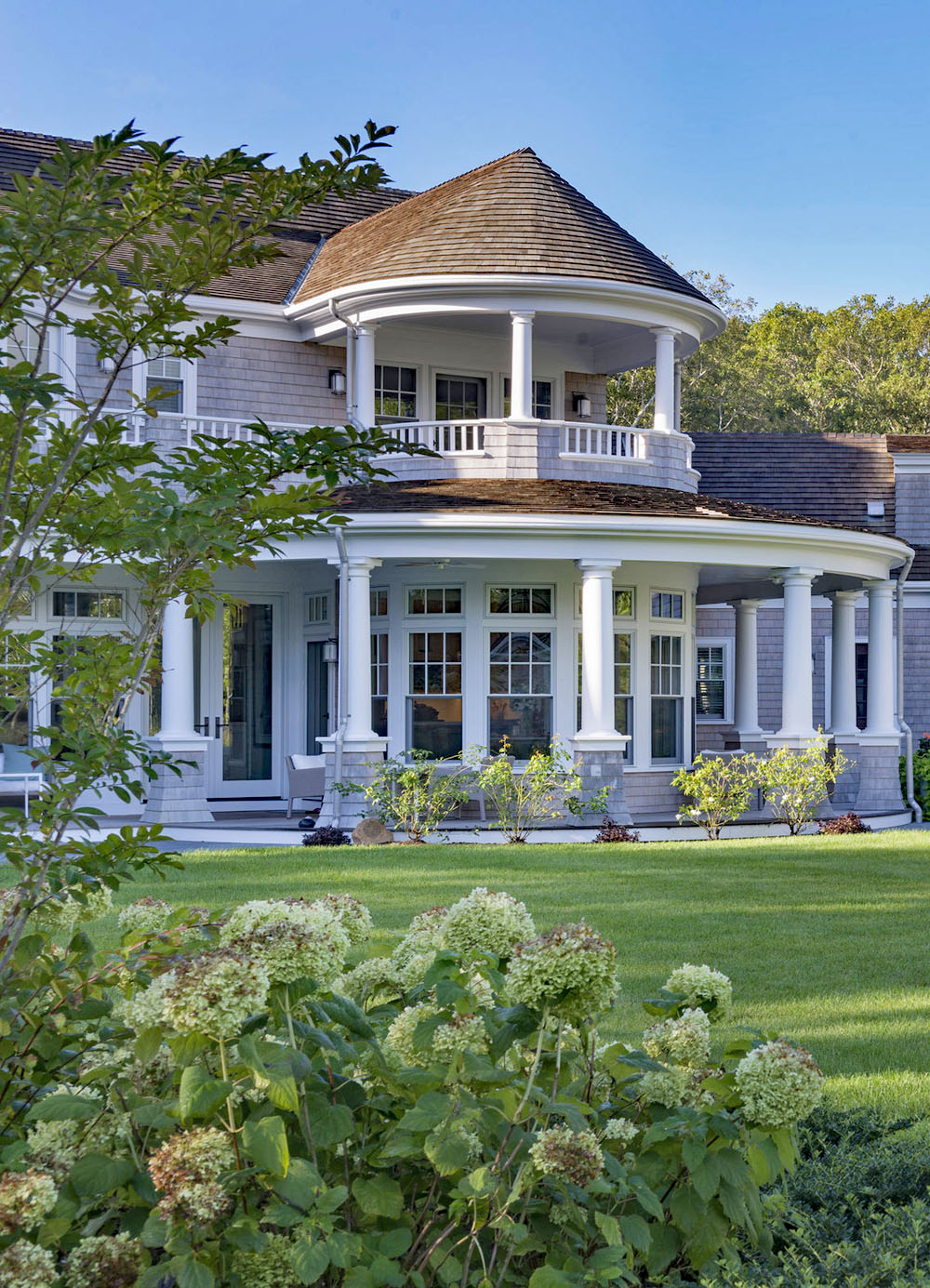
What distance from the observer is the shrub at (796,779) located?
628 inches

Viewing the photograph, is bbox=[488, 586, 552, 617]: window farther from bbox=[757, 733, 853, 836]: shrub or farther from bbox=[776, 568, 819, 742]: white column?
bbox=[757, 733, 853, 836]: shrub

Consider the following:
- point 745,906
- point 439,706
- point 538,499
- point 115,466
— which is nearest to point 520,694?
point 439,706

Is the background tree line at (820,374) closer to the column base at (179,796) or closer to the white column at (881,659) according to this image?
the white column at (881,659)

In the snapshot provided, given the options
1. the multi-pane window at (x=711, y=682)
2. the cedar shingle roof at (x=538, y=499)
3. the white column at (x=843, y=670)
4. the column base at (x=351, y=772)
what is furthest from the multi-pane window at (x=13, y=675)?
the multi-pane window at (x=711, y=682)

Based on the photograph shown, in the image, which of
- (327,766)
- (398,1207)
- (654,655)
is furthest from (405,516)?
(398,1207)

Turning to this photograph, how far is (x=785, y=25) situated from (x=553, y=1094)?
5705 cm

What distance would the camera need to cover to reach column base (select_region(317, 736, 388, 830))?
1498 cm

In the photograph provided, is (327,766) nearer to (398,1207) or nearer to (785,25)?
(398,1207)

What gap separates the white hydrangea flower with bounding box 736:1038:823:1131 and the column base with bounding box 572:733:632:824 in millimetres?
12385

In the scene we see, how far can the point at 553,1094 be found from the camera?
310 cm

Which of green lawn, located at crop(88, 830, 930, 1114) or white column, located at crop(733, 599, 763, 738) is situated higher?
white column, located at crop(733, 599, 763, 738)

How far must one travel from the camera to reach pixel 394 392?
18625 mm

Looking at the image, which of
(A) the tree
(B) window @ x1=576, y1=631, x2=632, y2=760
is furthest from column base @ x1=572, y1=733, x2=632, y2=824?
(A) the tree

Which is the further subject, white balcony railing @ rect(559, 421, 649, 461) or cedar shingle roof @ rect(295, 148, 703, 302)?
→ white balcony railing @ rect(559, 421, 649, 461)
